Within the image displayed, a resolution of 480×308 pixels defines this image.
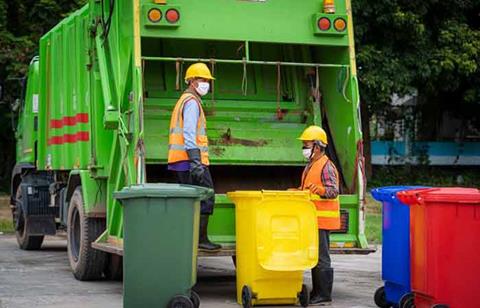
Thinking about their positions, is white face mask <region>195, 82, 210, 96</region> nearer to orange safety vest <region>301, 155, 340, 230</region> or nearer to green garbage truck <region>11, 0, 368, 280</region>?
green garbage truck <region>11, 0, 368, 280</region>

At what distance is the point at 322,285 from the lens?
28.7 ft

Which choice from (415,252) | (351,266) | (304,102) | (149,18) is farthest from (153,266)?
(351,266)

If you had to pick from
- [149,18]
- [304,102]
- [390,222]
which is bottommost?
[390,222]

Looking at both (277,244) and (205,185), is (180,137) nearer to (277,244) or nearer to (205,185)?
(205,185)

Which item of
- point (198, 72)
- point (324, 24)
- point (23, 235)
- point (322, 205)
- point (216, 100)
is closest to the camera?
point (322, 205)

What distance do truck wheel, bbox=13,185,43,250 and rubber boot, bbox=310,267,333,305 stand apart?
20.9 ft

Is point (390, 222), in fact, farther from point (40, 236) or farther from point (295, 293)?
point (40, 236)

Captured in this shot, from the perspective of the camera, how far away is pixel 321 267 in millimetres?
8695

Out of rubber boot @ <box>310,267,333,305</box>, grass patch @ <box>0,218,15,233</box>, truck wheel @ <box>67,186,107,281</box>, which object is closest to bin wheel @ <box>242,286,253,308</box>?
rubber boot @ <box>310,267,333,305</box>

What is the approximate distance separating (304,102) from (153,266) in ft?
11.0

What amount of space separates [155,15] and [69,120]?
2.87 m

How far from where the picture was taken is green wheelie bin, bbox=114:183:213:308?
7.62 meters

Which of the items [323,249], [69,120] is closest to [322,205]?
[323,249]

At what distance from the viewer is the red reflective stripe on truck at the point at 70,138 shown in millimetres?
10875
